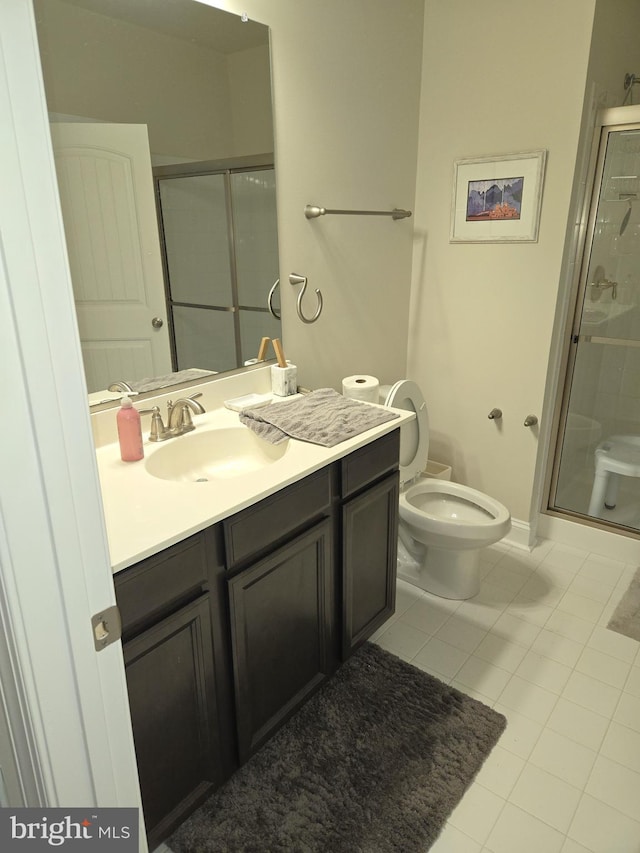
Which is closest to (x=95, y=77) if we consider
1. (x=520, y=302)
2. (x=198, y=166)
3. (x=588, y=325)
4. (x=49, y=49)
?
(x=49, y=49)

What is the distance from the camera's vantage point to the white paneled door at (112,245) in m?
1.49

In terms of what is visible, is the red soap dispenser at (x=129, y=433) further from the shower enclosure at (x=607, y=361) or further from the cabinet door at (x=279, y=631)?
the shower enclosure at (x=607, y=361)

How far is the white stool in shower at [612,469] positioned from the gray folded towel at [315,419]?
1.57 metres

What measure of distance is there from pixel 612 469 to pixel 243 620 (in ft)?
7.31

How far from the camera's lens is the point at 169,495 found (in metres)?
1.35

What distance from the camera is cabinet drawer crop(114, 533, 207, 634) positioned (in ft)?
3.74

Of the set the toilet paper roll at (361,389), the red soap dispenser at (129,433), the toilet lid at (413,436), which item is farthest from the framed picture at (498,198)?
the red soap dispenser at (129,433)

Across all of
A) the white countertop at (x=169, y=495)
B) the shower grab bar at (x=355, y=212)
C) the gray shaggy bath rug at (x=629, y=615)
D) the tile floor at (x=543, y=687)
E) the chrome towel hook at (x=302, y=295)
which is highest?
the shower grab bar at (x=355, y=212)

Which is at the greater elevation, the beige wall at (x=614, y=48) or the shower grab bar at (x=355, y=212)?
the beige wall at (x=614, y=48)

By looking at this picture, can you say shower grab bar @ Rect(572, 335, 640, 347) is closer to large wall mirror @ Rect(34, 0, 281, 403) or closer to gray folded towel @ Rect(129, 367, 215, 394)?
large wall mirror @ Rect(34, 0, 281, 403)

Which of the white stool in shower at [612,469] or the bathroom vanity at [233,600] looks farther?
the white stool in shower at [612,469]

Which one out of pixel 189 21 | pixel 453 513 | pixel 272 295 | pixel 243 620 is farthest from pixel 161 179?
pixel 453 513

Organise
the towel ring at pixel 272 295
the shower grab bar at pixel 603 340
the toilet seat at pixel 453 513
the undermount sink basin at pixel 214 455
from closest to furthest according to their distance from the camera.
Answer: the undermount sink basin at pixel 214 455 → the towel ring at pixel 272 295 → the toilet seat at pixel 453 513 → the shower grab bar at pixel 603 340

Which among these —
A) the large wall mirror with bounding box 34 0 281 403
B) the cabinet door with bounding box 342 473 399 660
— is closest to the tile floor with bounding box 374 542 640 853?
the cabinet door with bounding box 342 473 399 660
